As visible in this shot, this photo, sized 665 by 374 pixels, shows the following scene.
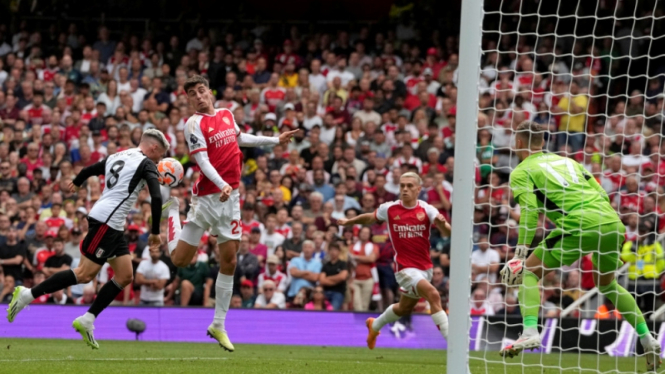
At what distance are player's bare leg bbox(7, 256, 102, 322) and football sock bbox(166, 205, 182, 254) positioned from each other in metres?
0.82

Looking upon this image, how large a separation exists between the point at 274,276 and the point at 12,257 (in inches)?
174

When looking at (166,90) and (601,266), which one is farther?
(166,90)

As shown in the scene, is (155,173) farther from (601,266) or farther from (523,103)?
(523,103)

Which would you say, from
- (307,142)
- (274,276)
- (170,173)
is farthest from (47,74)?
(170,173)

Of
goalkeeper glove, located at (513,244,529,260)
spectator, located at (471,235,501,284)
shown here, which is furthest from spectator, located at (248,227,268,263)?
goalkeeper glove, located at (513,244,529,260)

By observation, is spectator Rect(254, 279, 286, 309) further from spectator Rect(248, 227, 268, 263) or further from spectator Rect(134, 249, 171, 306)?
spectator Rect(134, 249, 171, 306)

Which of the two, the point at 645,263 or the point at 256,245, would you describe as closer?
the point at 645,263

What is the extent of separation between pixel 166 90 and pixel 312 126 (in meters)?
3.28

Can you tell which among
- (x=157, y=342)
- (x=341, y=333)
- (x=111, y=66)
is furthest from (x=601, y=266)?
(x=111, y=66)

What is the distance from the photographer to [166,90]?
19391 millimetres

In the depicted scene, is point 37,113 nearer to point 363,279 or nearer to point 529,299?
point 363,279

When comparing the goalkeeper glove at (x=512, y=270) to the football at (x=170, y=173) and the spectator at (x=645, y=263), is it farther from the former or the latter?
the spectator at (x=645, y=263)

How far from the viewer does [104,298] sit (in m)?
9.73

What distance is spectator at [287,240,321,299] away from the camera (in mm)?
15414
